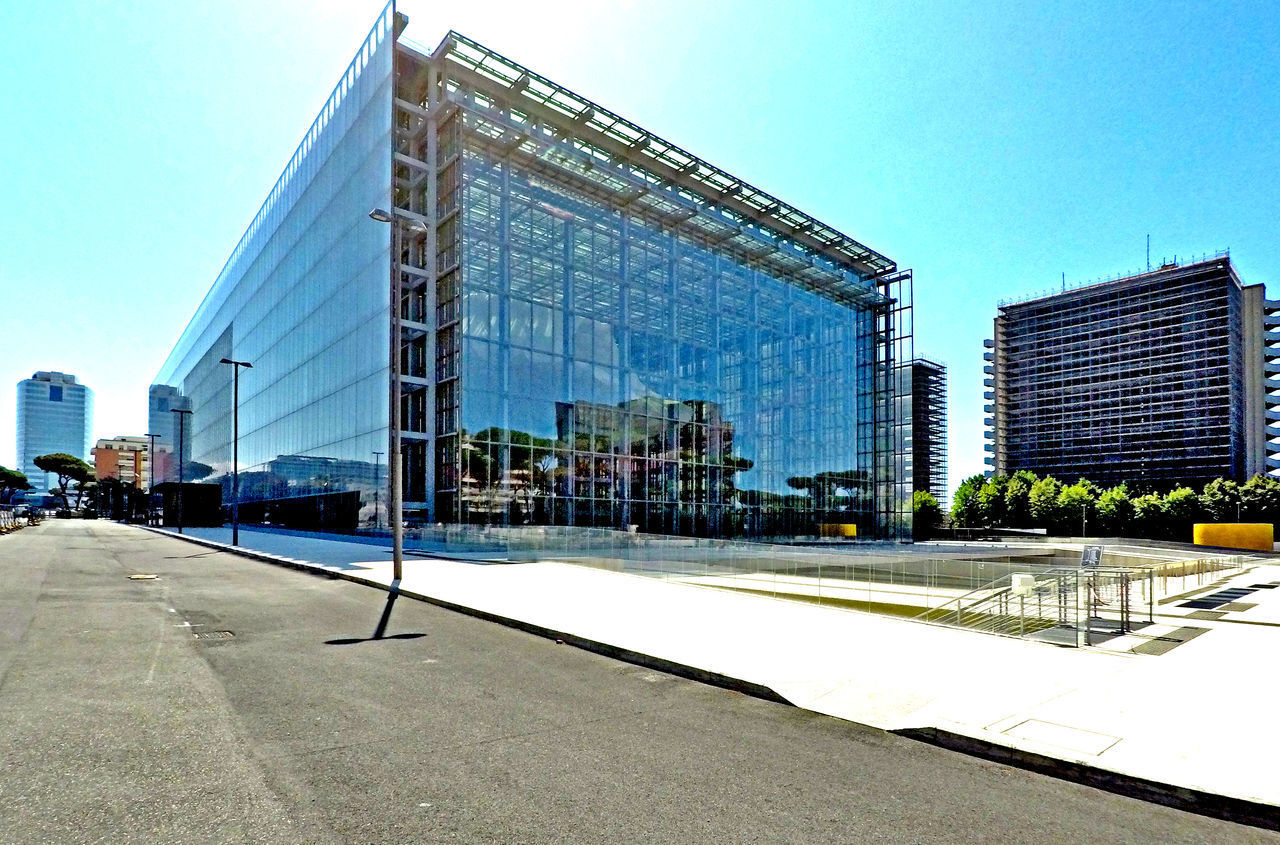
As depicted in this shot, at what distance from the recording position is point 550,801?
15.7 ft

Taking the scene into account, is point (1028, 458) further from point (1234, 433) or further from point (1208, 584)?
point (1208, 584)

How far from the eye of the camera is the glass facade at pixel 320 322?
42438mm

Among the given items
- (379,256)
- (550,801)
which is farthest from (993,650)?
(379,256)

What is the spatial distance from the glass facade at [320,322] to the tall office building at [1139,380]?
13788 cm

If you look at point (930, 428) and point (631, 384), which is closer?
point (631, 384)

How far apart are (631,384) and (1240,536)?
153ft

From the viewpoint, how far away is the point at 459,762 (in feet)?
18.0

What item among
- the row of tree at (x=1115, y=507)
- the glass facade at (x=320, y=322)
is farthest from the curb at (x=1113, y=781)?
the row of tree at (x=1115, y=507)

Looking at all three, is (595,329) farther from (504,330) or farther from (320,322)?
(320,322)

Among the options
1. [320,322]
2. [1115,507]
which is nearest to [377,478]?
[320,322]

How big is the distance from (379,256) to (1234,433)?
500 ft

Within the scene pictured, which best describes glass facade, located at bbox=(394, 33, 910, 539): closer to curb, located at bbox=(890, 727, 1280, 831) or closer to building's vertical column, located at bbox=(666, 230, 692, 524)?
building's vertical column, located at bbox=(666, 230, 692, 524)

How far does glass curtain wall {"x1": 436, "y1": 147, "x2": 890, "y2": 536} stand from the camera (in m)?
39.4

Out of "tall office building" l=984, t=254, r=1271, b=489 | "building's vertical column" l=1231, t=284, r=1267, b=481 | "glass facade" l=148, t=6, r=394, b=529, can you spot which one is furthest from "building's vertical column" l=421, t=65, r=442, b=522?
"building's vertical column" l=1231, t=284, r=1267, b=481
